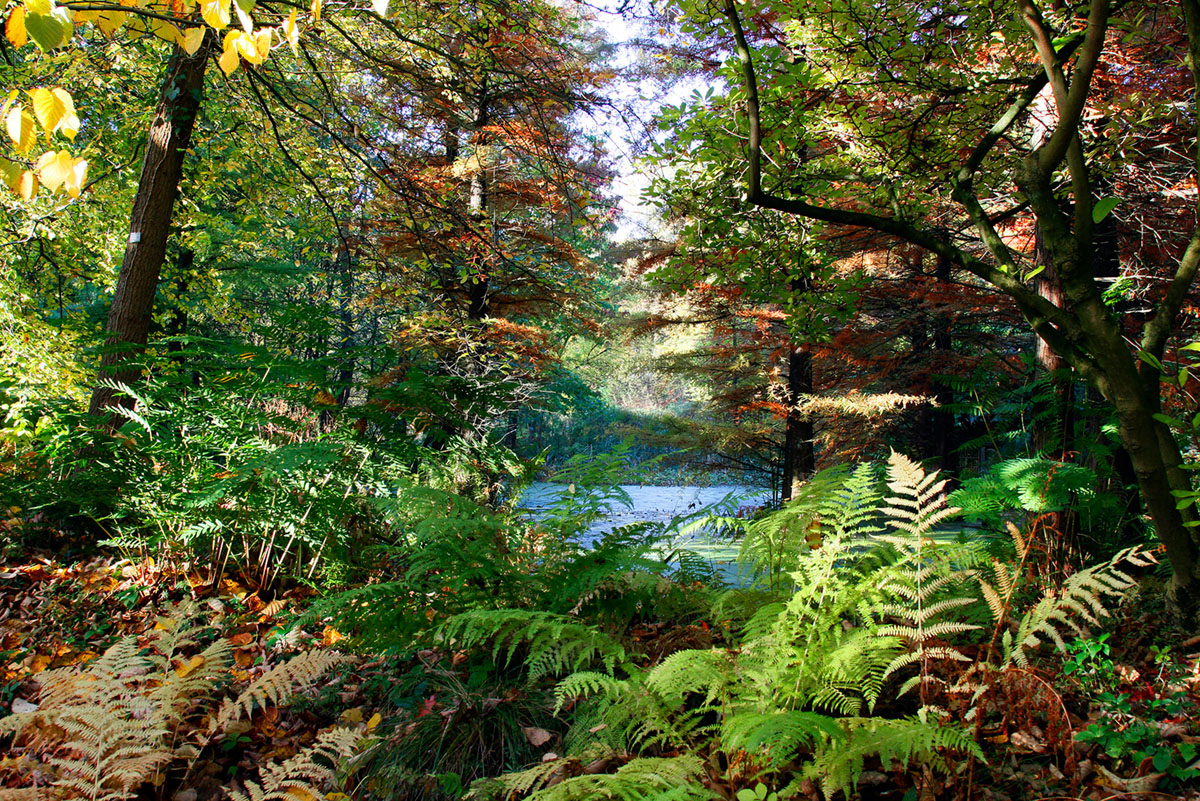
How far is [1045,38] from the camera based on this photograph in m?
2.09

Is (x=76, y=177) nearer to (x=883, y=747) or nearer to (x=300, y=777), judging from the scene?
(x=300, y=777)

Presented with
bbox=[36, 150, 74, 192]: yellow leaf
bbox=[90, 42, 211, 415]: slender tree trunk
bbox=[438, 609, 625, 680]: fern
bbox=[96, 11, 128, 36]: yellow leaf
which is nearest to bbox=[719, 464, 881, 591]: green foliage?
bbox=[438, 609, 625, 680]: fern

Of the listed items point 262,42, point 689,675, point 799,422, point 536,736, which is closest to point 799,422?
point 799,422

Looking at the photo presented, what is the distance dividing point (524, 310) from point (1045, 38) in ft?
24.8

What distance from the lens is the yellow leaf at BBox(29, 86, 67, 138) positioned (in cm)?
116

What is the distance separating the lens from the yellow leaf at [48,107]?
1159 mm

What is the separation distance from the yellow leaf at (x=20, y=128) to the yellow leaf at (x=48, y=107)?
0.02 metres

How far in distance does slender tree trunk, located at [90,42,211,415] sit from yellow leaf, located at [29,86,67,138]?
153 inches

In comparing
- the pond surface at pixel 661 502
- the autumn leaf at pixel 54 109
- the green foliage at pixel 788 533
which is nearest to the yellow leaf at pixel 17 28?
the autumn leaf at pixel 54 109

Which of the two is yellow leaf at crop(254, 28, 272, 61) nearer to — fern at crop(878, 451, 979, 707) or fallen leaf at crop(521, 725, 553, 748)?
fern at crop(878, 451, 979, 707)

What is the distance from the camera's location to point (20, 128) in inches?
44.9

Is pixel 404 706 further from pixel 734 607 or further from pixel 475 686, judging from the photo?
pixel 734 607

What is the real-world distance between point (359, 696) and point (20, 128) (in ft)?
6.89

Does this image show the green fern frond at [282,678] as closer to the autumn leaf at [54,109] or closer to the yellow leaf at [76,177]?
Answer: the yellow leaf at [76,177]
